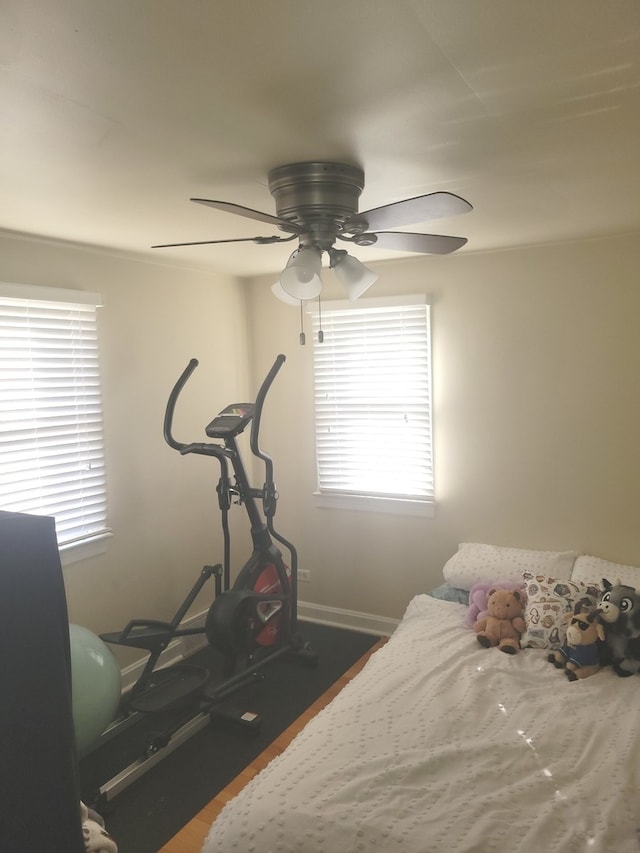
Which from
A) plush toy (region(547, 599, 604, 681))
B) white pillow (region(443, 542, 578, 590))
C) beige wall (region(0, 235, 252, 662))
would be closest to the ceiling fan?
A: beige wall (region(0, 235, 252, 662))

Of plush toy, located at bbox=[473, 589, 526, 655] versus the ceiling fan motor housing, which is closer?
the ceiling fan motor housing

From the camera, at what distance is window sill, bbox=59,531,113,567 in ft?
9.83

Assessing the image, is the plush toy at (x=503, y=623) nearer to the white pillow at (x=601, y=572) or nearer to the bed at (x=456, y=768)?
the bed at (x=456, y=768)

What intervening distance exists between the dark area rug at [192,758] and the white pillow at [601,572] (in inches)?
55.4

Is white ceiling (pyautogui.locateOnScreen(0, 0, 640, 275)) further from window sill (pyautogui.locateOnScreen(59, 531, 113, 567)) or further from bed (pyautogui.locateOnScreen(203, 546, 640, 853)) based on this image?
bed (pyautogui.locateOnScreen(203, 546, 640, 853))

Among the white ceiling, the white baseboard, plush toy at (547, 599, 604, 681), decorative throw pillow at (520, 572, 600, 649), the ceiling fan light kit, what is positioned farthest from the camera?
the white baseboard

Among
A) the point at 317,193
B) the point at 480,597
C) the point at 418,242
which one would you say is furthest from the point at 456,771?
the point at 317,193

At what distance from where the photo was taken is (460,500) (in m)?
3.65

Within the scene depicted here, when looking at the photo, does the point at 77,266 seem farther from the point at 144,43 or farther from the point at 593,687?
the point at 593,687

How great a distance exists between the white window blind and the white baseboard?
0.88 metres

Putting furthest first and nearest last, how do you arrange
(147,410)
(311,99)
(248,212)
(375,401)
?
(375,401) → (147,410) → (248,212) → (311,99)

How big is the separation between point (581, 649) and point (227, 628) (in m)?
1.68

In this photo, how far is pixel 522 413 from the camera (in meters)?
3.45

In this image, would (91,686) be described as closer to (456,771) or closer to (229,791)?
(229,791)
